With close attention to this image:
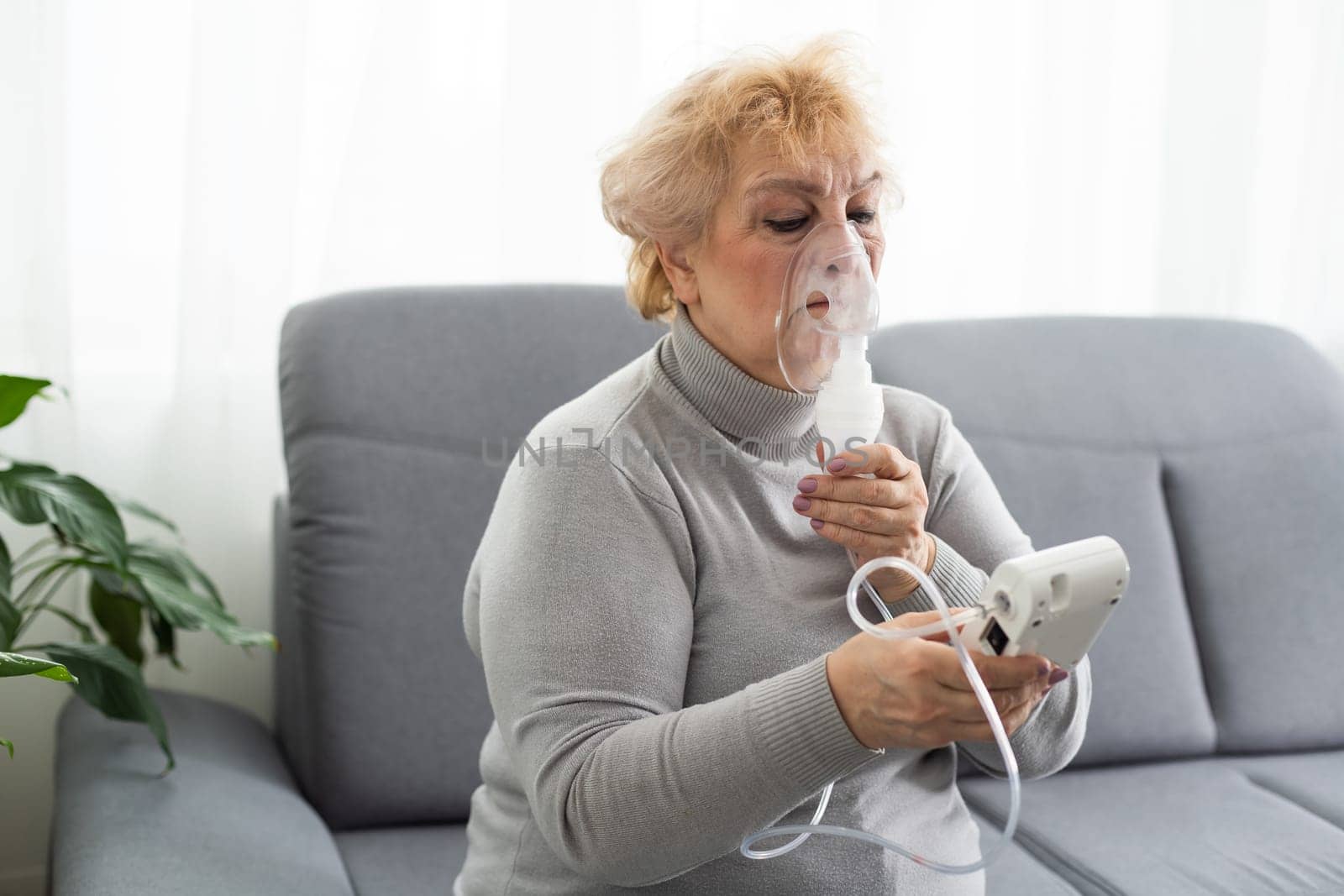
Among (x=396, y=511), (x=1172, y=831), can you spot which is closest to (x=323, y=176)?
(x=396, y=511)

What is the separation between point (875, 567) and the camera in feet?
3.13

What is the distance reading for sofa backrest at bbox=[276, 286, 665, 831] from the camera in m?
1.68

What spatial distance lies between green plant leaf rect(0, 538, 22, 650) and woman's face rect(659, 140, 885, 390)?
833 mm

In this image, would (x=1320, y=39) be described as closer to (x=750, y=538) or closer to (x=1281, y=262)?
(x=1281, y=262)

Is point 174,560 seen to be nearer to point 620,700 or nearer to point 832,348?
point 620,700

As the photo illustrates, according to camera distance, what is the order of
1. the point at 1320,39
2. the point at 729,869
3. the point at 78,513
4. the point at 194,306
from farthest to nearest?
the point at 1320,39 < the point at 194,306 < the point at 78,513 < the point at 729,869

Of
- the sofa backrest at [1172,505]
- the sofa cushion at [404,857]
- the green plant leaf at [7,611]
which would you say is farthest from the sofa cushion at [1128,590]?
the green plant leaf at [7,611]

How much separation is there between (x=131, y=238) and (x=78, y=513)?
610 millimetres

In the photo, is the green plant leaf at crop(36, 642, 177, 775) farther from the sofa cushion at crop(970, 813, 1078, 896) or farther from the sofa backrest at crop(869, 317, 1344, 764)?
the sofa backrest at crop(869, 317, 1344, 764)

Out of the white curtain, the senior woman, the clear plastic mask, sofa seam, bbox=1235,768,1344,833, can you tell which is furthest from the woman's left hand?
sofa seam, bbox=1235,768,1344,833

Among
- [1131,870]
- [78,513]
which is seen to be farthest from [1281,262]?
[78,513]

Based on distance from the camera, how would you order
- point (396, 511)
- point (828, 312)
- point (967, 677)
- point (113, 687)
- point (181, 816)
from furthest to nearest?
point (396, 511), point (113, 687), point (181, 816), point (828, 312), point (967, 677)

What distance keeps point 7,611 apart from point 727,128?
0.93m

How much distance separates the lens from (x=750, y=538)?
1.21 m
